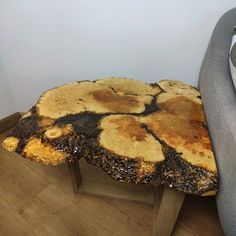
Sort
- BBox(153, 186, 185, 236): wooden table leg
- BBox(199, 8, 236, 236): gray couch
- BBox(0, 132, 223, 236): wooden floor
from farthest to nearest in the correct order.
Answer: BBox(0, 132, 223, 236): wooden floor
BBox(153, 186, 185, 236): wooden table leg
BBox(199, 8, 236, 236): gray couch

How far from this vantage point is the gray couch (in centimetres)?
62

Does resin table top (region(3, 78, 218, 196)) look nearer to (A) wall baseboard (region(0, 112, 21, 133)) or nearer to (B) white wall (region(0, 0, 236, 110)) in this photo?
(B) white wall (region(0, 0, 236, 110))

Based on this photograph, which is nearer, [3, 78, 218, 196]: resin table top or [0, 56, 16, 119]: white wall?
[3, 78, 218, 196]: resin table top

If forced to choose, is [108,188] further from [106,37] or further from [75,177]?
[106,37]

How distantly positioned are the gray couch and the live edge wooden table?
35 mm

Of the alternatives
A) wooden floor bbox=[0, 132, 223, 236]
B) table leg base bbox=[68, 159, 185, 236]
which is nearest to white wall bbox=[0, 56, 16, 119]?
wooden floor bbox=[0, 132, 223, 236]

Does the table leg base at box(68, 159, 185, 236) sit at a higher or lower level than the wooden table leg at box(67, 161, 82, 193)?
lower

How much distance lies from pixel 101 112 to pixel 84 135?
0.13m

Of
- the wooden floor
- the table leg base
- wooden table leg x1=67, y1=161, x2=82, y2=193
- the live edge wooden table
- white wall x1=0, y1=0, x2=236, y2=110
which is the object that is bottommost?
the wooden floor

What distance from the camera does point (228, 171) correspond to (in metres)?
0.62

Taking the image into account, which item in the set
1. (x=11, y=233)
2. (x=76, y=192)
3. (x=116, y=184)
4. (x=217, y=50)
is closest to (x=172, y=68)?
(x=217, y=50)

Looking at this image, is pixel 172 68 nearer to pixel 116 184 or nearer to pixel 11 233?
pixel 116 184

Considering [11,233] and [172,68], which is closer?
[11,233]

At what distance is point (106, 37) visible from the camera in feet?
3.87
